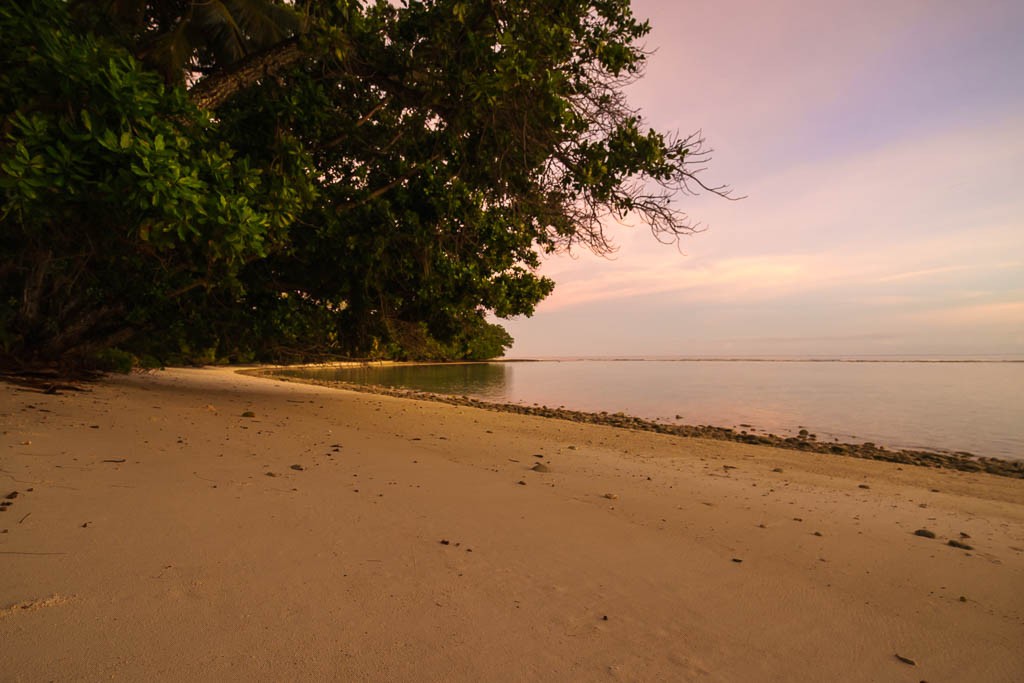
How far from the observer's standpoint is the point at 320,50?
7.73 meters

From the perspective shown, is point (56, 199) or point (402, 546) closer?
point (402, 546)

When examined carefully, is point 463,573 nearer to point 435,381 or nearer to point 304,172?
point 304,172

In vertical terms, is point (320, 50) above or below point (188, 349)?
above

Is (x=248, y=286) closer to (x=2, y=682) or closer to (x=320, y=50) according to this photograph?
(x=320, y=50)

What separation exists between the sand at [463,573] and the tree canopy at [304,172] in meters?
2.57

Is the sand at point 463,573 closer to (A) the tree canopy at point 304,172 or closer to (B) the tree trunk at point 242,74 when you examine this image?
(A) the tree canopy at point 304,172

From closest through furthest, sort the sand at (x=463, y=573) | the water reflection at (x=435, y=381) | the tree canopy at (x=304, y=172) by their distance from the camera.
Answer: the sand at (x=463, y=573), the tree canopy at (x=304, y=172), the water reflection at (x=435, y=381)

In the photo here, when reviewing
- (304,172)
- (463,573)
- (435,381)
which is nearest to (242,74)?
(304,172)

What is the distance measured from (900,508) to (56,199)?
27.3 ft

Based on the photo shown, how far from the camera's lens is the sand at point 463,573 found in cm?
193

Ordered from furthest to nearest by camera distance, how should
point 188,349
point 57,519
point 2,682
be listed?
point 188,349 → point 57,519 → point 2,682

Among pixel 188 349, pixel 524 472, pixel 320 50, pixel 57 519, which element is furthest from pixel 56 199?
pixel 188 349

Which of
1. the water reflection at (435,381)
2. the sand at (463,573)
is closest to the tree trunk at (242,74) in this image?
the sand at (463,573)

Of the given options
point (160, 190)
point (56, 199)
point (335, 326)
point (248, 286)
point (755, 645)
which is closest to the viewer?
point (755, 645)
